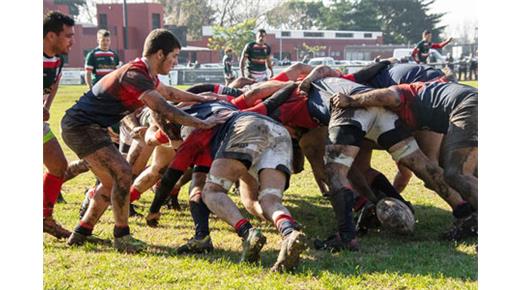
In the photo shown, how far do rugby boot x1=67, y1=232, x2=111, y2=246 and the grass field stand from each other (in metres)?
0.07

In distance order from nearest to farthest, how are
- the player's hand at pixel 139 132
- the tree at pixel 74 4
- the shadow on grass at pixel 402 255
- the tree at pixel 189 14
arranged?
1. the shadow on grass at pixel 402 255
2. the player's hand at pixel 139 132
3. the tree at pixel 74 4
4. the tree at pixel 189 14

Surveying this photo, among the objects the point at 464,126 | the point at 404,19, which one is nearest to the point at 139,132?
the point at 464,126

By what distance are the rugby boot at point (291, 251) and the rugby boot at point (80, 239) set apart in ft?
5.71

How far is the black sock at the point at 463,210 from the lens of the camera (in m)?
5.29

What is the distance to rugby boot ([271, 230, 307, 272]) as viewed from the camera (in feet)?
13.7

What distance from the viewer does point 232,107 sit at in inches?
218

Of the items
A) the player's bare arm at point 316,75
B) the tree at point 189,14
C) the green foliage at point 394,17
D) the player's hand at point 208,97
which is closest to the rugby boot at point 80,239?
the player's hand at point 208,97

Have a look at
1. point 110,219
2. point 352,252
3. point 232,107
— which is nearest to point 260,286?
point 352,252

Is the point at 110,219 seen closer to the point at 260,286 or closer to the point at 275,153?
the point at 275,153

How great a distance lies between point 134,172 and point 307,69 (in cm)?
219

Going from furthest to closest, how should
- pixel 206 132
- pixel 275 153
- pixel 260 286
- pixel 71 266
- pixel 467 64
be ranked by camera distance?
pixel 467 64 < pixel 206 132 < pixel 275 153 < pixel 71 266 < pixel 260 286

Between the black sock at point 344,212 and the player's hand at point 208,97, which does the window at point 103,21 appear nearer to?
the player's hand at point 208,97

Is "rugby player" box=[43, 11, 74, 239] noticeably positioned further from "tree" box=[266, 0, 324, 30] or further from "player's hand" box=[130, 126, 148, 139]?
"tree" box=[266, 0, 324, 30]

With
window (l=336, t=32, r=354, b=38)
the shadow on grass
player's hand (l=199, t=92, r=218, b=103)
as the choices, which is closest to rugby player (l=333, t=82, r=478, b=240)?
the shadow on grass
